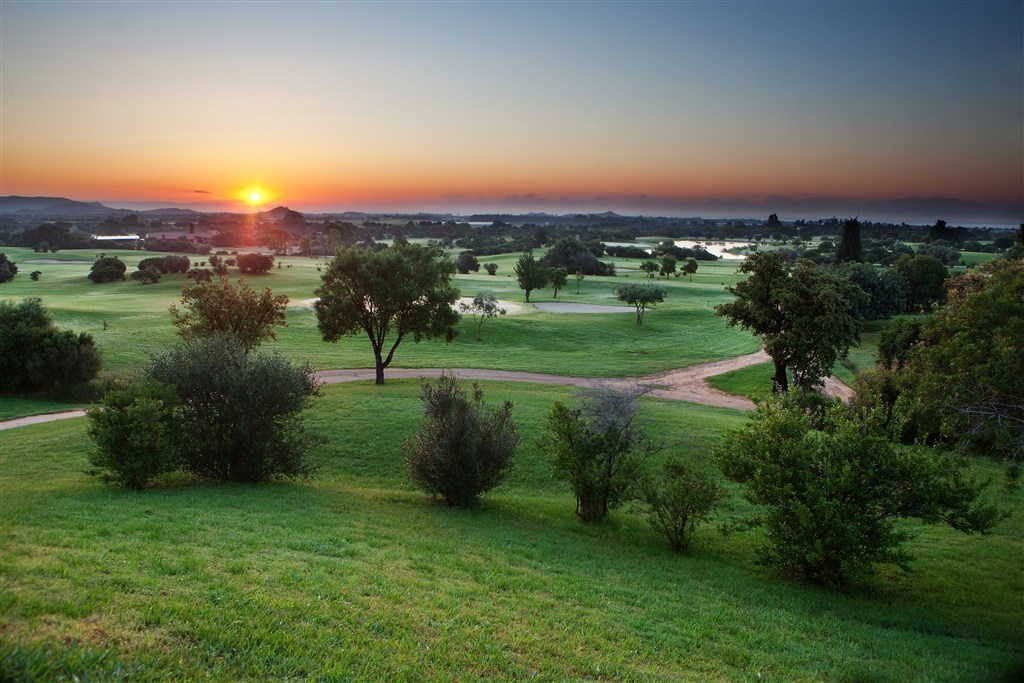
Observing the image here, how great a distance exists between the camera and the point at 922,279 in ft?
237

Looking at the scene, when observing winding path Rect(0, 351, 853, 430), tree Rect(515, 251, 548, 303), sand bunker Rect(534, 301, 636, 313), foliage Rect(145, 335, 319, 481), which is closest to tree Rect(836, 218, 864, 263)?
sand bunker Rect(534, 301, 636, 313)

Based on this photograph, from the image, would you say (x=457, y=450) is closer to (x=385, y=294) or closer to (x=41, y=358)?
(x=385, y=294)

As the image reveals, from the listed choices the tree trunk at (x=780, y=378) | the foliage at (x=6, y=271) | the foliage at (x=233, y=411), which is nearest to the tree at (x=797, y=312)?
the tree trunk at (x=780, y=378)

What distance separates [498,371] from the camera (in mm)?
42750

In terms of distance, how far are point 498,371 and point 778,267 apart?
20.6m

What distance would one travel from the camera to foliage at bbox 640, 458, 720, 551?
1580 cm

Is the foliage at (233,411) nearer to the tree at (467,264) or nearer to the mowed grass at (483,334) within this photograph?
the mowed grass at (483,334)

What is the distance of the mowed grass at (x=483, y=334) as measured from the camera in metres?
45.2

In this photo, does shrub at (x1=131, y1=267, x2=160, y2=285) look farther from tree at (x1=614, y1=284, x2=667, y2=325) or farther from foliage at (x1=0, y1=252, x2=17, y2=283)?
tree at (x1=614, y1=284, x2=667, y2=325)

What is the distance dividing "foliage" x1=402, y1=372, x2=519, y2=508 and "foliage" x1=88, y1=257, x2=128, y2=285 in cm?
8931

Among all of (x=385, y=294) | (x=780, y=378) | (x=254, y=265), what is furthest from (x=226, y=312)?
(x=254, y=265)

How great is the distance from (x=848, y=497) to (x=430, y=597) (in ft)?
34.3

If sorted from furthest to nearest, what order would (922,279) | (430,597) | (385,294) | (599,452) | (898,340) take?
(922,279) → (898,340) → (385,294) → (599,452) → (430,597)

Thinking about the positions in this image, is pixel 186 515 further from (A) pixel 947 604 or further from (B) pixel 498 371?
(B) pixel 498 371
